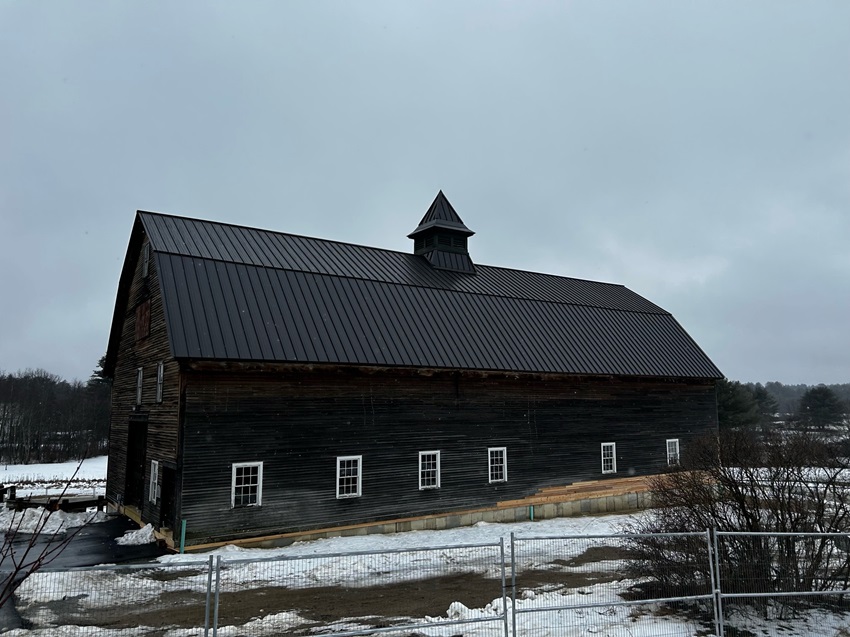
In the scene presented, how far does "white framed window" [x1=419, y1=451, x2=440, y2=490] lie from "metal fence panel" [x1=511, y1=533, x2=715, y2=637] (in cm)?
833

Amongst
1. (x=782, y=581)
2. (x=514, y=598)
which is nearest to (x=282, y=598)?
(x=514, y=598)

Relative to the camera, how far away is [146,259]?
22266 millimetres

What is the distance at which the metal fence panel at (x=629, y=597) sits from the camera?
935cm

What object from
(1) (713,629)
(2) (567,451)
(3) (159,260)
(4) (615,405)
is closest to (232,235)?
(3) (159,260)

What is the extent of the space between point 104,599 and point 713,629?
1142 cm

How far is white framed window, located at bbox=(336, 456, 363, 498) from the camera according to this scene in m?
19.9

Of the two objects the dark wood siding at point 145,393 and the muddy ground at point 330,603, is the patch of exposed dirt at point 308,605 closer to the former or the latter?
the muddy ground at point 330,603

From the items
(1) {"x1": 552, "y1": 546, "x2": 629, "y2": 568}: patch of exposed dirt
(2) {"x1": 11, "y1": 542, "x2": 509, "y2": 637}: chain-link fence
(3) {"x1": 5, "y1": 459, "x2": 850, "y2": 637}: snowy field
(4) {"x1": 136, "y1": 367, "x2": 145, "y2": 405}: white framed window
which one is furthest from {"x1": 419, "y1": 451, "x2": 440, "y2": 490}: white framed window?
(4) {"x1": 136, "y1": 367, "x2": 145, "y2": 405}: white framed window

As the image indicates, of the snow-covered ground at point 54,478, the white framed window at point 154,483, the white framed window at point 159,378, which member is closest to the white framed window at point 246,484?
the white framed window at point 154,483

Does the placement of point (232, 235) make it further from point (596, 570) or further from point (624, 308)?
point (624, 308)

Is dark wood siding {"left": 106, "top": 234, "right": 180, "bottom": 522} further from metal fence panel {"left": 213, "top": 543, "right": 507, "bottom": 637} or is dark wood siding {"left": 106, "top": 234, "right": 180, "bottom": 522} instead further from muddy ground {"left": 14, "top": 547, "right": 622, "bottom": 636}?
muddy ground {"left": 14, "top": 547, "right": 622, "bottom": 636}

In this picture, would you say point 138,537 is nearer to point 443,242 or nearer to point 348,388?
point 348,388

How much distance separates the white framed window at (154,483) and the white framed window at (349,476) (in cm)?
578

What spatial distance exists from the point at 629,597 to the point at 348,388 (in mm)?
11753
